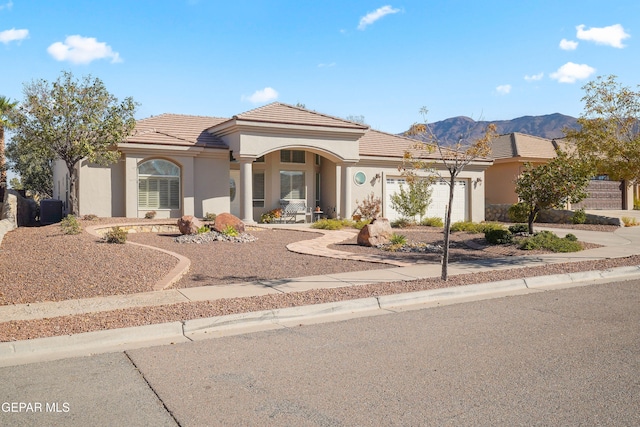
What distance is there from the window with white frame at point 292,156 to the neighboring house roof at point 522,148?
11.2 metres

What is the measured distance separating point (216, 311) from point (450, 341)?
3.11 meters

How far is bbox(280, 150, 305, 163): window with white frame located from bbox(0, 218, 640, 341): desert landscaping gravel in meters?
9.65

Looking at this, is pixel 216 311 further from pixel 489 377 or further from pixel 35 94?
pixel 35 94

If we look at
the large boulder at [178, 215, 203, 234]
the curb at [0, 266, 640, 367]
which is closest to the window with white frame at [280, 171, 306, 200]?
the large boulder at [178, 215, 203, 234]

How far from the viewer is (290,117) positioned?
22.5m

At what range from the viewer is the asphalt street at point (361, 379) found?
412 centimetres

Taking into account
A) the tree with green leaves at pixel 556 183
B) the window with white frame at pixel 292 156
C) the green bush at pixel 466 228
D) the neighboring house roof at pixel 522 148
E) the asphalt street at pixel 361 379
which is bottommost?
the asphalt street at pixel 361 379

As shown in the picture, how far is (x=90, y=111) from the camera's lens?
19703 mm

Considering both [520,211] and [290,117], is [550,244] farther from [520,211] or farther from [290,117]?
[290,117]

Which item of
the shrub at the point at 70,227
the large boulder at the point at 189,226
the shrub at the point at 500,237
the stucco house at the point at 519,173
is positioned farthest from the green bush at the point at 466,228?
the shrub at the point at 70,227

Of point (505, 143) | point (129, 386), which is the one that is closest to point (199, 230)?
point (129, 386)

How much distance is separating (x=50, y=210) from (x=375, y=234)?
14399 mm

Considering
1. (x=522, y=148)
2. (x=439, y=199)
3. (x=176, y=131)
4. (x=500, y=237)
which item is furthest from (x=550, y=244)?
(x=522, y=148)

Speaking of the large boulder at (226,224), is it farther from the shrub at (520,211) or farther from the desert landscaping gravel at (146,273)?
the shrub at (520,211)
